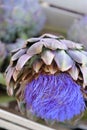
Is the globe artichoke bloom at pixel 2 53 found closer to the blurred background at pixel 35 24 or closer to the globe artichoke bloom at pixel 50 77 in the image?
the blurred background at pixel 35 24

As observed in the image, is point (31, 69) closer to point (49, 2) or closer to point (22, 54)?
point (22, 54)

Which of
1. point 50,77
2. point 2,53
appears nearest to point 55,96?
A: point 50,77

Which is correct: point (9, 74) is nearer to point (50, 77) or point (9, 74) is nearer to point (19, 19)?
point (50, 77)

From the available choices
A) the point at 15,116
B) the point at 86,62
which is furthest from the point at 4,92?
the point at 86,62

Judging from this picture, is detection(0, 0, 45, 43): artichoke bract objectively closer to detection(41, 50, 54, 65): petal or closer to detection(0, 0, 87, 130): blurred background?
detection(0, 0, 87, 130): blurred background

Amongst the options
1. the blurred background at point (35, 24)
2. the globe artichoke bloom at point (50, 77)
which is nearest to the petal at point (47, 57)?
the globe artichoke bloom at point (50, 77)

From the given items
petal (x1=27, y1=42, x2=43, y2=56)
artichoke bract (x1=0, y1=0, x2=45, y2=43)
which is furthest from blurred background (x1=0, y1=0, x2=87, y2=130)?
petal (x1=27, y1=42, x2=43, y2=56)
